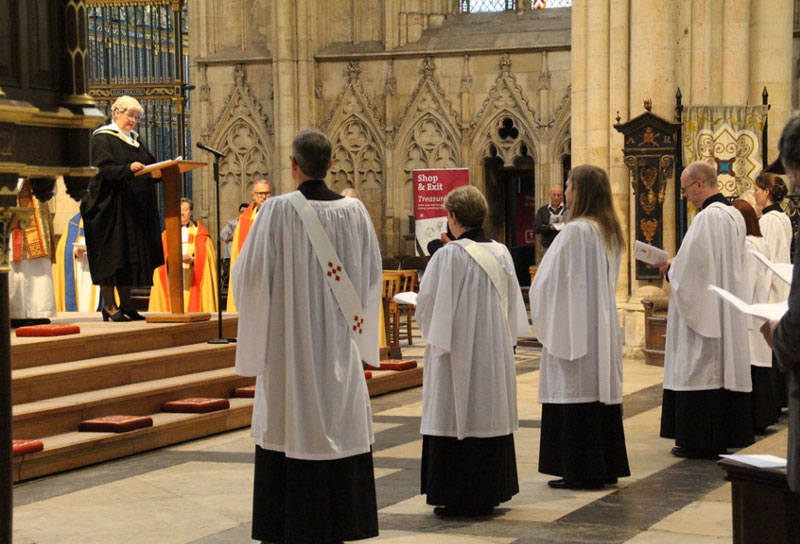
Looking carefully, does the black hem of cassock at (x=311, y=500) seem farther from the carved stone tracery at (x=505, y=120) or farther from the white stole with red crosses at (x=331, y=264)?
the carved stone tracery at (x=505, y=120)

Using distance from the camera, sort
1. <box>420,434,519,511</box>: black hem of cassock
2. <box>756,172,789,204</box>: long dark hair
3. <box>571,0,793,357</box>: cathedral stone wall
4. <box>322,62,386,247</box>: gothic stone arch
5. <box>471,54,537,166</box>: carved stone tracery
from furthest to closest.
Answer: <box>322,62,386,247</box>: gothic stone arch → <box>471,54,537,166</box>: carved stone tracery → <box>571,0,793,357</box>: cathedral stone wall → <box>756,172,789,204</box>: long dark hair → <box>420,434,519,511</box>: black hem of cassock

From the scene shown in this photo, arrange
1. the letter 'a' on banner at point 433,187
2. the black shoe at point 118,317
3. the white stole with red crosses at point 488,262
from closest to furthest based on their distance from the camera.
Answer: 1. the white stole with red crosses at point 488,262
2. the black shoe at point 118,317
3. the letter 'a' on banner at point 433,187

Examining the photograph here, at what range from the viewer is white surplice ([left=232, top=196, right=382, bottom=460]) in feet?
15.7

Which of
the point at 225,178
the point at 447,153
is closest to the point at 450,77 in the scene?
the point at 447,153

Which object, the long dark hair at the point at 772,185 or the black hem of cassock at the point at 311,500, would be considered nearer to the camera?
the black hem of cassock at the point at 311,500

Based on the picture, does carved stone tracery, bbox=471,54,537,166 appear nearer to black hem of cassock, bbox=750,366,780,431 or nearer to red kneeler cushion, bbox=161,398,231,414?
black hem of cassock, bbox=750,366,780,431

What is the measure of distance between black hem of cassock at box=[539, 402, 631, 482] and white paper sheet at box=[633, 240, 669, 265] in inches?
34.0

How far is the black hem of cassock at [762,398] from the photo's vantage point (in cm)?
786

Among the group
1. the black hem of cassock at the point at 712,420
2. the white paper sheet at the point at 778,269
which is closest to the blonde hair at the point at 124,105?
the black hem of cassock at the point at 712,420

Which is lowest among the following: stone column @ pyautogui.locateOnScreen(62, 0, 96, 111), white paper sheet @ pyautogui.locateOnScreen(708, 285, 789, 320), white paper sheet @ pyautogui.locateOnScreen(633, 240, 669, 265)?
white paper sheet @ pyautogui.locateOnScreen(708, 285, 789, 320)

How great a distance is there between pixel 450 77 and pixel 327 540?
13608 mm

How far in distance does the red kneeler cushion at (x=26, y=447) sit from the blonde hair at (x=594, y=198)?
315 centimetres

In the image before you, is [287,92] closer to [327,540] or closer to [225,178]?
[225,178]

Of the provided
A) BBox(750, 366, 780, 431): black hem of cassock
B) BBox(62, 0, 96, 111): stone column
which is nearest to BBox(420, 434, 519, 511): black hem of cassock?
BBox(62, 0, 96, 111): stone column
